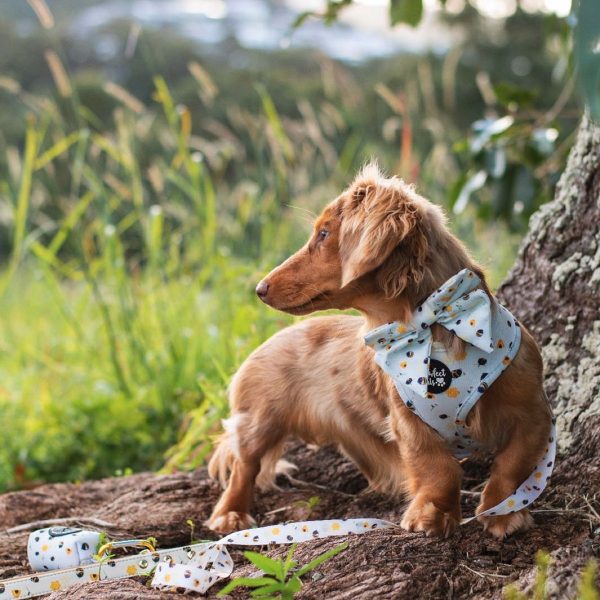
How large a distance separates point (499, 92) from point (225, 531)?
2269mm

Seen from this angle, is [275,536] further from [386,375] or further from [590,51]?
[590,51]

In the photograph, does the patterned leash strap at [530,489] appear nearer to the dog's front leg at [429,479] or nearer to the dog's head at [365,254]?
the dog's front leg at [429,479]

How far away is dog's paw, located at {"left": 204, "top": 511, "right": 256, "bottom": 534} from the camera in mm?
2533

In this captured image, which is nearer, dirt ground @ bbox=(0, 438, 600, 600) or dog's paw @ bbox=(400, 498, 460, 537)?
dirt ground @ bbox=(0, 438, 600, 600)

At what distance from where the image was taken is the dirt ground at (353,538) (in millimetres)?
1889

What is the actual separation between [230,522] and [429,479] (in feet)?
2.27

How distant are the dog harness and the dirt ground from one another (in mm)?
120

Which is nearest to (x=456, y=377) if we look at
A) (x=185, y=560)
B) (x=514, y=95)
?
(x=185, y=560)

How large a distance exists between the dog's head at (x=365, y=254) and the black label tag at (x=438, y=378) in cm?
18

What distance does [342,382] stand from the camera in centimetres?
252

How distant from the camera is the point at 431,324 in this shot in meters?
2.11

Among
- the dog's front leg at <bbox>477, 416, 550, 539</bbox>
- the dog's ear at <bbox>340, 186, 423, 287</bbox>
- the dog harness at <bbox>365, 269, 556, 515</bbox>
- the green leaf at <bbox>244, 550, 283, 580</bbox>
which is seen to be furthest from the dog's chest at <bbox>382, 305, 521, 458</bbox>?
the green leaf at <bbox>244, 550, 283, 580</bbox>

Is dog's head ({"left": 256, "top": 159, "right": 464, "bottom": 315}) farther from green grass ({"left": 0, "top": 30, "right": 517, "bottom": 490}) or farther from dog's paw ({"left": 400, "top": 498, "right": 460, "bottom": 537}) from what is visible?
green grass ({"left": 0, "top": 30, "right": 517, "bottom": 490})

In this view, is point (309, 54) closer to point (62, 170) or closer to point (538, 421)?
point (62, 170)
